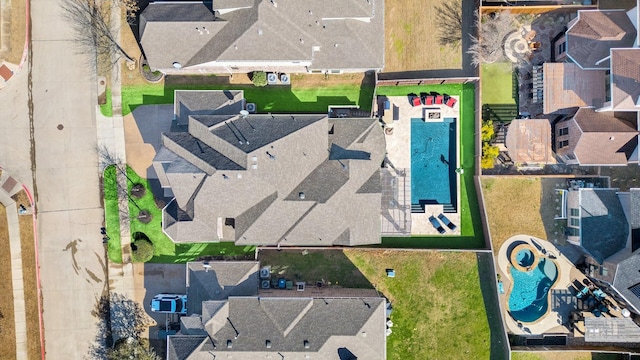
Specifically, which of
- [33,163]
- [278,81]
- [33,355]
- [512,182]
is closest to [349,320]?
[512,182]

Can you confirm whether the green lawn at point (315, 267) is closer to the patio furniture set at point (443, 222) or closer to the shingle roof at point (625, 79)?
the patio furniture set at point (443, 222)

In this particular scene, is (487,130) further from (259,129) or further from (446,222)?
(259,129)

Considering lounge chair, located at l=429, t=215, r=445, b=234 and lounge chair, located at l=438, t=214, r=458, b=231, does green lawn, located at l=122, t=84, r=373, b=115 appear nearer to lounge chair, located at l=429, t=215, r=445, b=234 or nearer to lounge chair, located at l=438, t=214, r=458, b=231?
lounge chair, located at l=429, t=215, r=445, b=234

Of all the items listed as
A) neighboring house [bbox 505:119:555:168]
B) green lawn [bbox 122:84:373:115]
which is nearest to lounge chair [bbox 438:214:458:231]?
neighboring house [bbox 505:119:555:168]

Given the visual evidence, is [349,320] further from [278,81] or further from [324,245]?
[278,81]

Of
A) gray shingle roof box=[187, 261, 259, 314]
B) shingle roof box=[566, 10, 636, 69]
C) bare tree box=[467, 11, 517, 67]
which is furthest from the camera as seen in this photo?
bare tree box=[467, 11, 517, 67]

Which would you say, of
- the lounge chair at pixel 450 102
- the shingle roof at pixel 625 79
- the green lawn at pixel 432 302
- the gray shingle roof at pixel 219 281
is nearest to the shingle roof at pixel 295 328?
the gray shingle roof at pixel 219 281

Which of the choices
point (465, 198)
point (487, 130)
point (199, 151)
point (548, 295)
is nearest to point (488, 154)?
point (487, 130)
